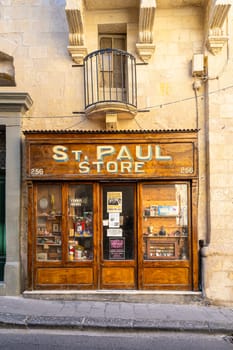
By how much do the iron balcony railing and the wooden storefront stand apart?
1.08 meters

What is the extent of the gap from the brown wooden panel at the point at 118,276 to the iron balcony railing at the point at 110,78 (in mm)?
3602

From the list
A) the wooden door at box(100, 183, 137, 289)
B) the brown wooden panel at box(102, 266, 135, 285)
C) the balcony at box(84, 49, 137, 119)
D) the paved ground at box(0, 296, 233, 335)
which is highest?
the balcony at box(84, 49, 137, 119)

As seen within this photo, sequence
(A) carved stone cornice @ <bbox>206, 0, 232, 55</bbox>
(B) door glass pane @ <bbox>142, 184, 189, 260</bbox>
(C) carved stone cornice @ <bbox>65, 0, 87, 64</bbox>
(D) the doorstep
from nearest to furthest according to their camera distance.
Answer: (A) carved stone cornice @ <bbox>206, 0, 232, 55</bbox> < (D) the doorstep < (C) carved stone cornice @ <bbox>65, 0, 87, 64</bbox> < (B) door glass pane @ <bbox>142, 184, 189, 260</bbox>

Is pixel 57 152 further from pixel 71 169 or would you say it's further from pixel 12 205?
pixel 12 205

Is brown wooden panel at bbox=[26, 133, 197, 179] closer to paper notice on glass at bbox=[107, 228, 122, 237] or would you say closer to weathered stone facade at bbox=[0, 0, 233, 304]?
weathered stone facade at bbox=[0, 0, 233, 304]

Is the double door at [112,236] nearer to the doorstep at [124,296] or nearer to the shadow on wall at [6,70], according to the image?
the doorstep at [124,296]

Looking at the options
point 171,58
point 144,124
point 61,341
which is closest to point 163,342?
point 61,341

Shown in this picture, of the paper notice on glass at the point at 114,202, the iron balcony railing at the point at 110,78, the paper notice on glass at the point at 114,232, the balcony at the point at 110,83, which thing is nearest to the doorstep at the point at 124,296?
the paper notice on glass at the point at 114,232

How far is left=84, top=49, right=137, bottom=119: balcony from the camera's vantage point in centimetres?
727

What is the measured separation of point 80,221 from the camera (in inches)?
296

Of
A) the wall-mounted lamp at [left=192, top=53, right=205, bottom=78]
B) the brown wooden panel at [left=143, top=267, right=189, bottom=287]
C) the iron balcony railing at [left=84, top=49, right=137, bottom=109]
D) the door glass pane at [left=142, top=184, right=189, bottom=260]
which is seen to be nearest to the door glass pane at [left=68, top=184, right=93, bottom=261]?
the door glass pane at [left=142, top=184, right=189, bottom=260]

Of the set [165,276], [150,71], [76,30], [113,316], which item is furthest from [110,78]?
[113,316]

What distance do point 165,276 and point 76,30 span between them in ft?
19.0

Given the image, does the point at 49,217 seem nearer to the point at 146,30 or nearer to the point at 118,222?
the point at 118,222
